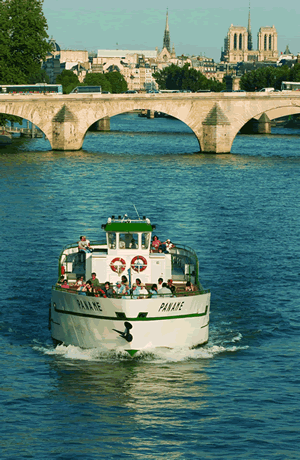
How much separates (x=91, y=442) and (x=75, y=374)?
13.3 ft

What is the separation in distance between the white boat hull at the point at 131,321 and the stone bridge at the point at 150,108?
2421 inches

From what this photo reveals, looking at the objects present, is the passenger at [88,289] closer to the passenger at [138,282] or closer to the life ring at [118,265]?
the passenger at [138,282]

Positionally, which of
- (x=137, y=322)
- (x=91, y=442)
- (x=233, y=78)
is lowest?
(x=91, y=442)

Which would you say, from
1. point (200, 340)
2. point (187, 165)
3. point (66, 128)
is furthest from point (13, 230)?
point (66, 128)

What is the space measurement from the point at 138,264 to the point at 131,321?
11.5 feet

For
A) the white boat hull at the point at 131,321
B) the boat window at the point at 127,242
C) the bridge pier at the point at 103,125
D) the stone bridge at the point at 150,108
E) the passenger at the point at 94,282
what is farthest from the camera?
the bridge pier at the point at 103,125

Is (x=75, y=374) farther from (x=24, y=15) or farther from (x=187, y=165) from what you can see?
(x=24, y=15)

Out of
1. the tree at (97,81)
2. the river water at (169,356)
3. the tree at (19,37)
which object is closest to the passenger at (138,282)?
the river water at (169,356)

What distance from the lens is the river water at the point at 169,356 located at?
2017 cm

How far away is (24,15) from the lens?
96.8 meters

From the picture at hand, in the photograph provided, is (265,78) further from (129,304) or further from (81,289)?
(129,304)

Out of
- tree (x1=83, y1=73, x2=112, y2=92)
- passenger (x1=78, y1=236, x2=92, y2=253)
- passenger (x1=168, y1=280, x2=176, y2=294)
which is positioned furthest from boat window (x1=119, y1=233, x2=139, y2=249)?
tree (x1=83, y1=73, x2=112, y2=92)

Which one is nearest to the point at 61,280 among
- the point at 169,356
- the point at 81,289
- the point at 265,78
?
the point at 81,289

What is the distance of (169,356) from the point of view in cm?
2473
